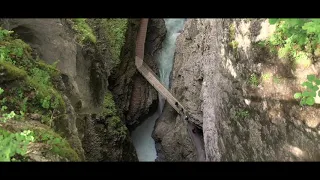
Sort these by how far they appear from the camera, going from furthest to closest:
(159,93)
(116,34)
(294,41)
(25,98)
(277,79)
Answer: (159,93), (116,34), (277,79), (294,41), (25,98)

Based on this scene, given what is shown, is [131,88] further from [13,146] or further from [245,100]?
[13,146]

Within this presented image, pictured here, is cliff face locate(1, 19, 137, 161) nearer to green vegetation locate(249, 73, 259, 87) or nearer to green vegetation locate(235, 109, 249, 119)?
green vegetation locate(235, 109, 249, 119)

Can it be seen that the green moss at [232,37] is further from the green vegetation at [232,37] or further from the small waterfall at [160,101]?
the small waterfall at [160,101]

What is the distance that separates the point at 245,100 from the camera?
6.57 m

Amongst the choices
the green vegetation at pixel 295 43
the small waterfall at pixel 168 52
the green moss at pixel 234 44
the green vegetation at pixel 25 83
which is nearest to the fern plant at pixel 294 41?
the green vegetation at pixel 295 43

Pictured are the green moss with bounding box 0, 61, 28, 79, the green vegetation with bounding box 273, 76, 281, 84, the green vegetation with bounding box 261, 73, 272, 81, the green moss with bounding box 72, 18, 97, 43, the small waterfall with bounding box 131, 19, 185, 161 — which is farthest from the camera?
the small waterfall with bounding box 131, 19, 185, 161

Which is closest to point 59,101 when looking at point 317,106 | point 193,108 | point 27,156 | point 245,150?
point 27,156

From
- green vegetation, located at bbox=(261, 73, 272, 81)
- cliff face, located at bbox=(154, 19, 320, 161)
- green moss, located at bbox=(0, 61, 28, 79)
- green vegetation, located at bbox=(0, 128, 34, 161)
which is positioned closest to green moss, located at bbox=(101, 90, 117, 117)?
cliff face, located at bbox=(154, 19, 320, 161)

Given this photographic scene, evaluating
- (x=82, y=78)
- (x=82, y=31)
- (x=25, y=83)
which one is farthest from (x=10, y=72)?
(x=82, y=31)

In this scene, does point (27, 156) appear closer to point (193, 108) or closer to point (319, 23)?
point (319, 23)

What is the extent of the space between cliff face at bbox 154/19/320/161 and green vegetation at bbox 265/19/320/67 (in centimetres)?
16

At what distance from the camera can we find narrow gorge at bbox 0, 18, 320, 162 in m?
4.87

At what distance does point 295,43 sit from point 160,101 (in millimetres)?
7718

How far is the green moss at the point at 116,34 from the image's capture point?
11.0m
